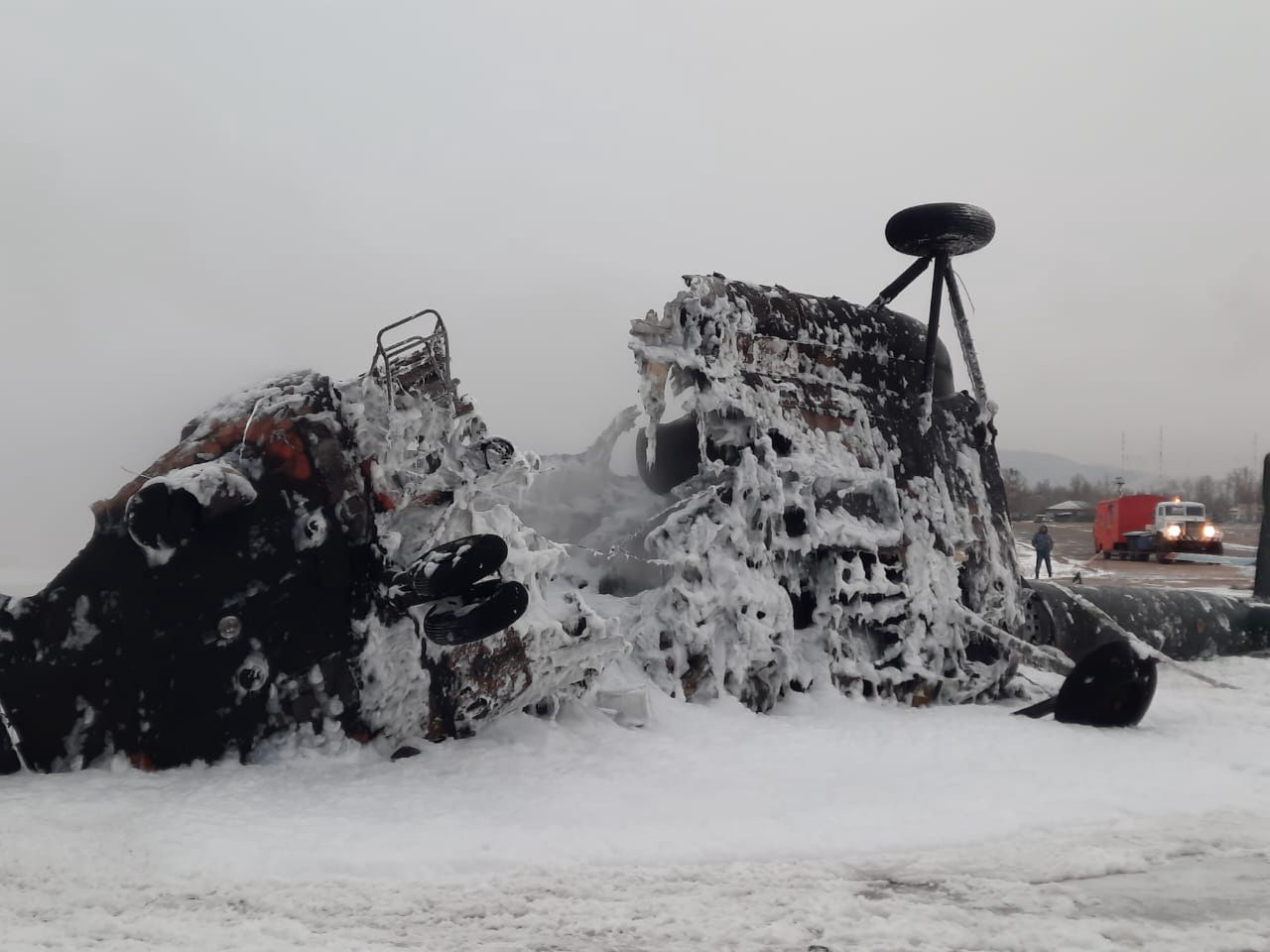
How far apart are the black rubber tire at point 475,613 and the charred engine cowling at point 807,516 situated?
1431mm

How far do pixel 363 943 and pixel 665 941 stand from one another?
0.66 meters

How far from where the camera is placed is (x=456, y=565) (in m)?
2.78

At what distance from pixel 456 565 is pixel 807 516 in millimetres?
2384

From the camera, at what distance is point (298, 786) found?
2.77 meters

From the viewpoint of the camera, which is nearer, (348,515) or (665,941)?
(665,941)

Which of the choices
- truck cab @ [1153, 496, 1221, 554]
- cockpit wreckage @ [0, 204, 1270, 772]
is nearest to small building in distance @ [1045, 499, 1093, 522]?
truck cab @ [1153, 496, 1221, 554]

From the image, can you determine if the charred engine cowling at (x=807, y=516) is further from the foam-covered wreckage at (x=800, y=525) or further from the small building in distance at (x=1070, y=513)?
the small building in distance at (x=1070, y=513)

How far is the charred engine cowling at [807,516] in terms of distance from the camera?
432cm

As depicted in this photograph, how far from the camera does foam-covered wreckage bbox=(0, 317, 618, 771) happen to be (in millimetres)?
2760

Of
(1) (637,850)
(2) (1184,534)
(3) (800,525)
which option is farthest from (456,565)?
(2) (1184,534)

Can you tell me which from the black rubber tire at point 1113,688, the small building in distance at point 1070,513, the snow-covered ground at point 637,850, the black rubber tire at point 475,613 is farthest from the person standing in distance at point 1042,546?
the small building in distance at point 1070,513

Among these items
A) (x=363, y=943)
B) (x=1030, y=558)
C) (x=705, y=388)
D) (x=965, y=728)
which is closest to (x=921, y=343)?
(x=705, y=388)

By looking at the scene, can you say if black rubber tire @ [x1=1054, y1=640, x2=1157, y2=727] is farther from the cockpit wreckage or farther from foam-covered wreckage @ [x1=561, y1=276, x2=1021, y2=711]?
foam-covered wreckage @ [x1=561, y1=276, x2=1021, y2=711]

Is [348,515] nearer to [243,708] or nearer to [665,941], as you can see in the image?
[243,708]
